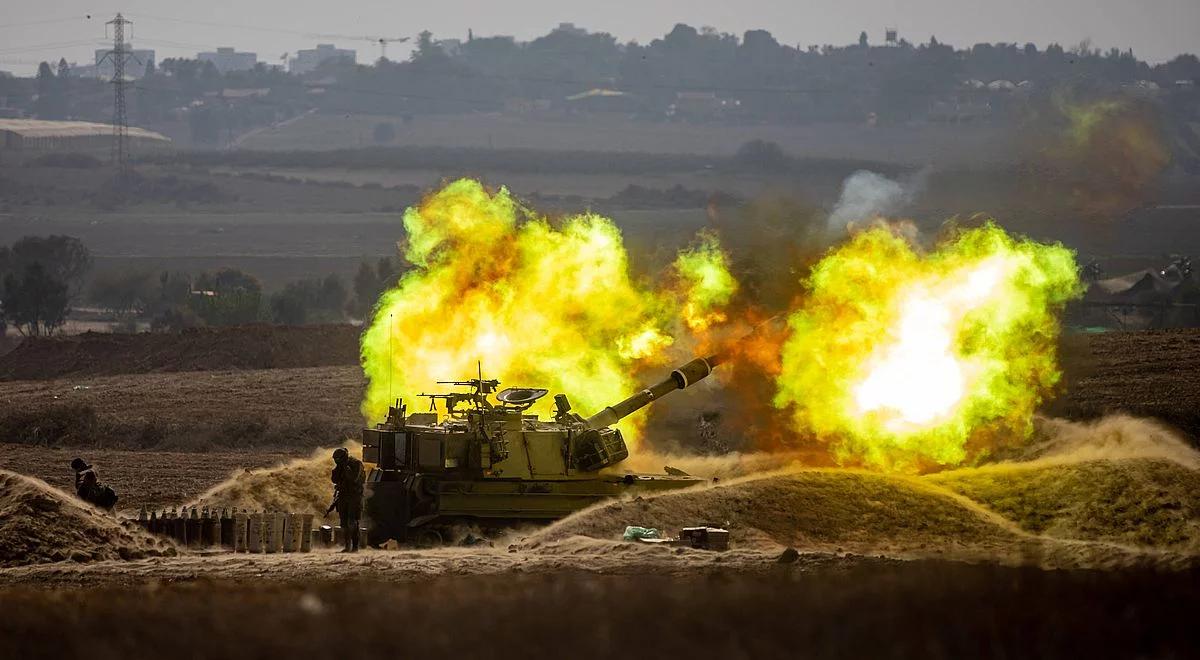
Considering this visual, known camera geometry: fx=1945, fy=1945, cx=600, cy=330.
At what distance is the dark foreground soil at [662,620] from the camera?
1655cm

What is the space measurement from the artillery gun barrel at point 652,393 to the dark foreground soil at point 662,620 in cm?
1442

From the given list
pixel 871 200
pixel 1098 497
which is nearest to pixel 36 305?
pixel 871 200

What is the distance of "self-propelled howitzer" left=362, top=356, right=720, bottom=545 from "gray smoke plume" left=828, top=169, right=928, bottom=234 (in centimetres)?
1104

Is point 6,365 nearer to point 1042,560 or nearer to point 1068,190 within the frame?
point 1068,190

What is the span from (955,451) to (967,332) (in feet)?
7.57

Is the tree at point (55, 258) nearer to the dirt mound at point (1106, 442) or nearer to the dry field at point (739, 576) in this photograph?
the dry field at point (739, 576)

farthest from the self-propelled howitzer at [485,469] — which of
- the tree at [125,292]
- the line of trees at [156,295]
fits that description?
the tree at [125,292]

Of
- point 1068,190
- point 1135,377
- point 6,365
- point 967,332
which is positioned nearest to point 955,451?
point 967,332

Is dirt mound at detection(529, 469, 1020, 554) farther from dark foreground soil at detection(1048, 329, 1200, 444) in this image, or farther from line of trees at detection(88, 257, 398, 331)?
line of trees at detection(88, 257, 398, 331)

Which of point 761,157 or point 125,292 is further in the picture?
point 761,157

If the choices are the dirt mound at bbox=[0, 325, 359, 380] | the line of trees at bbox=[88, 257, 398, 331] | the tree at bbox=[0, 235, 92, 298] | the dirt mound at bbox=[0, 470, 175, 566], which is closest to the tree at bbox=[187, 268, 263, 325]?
the line of trees at bbox=[88, 257, 398, 331]

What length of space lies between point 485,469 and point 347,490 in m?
2.42

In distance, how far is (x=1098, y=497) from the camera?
3231cm

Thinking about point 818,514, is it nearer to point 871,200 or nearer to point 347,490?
point 347,490
